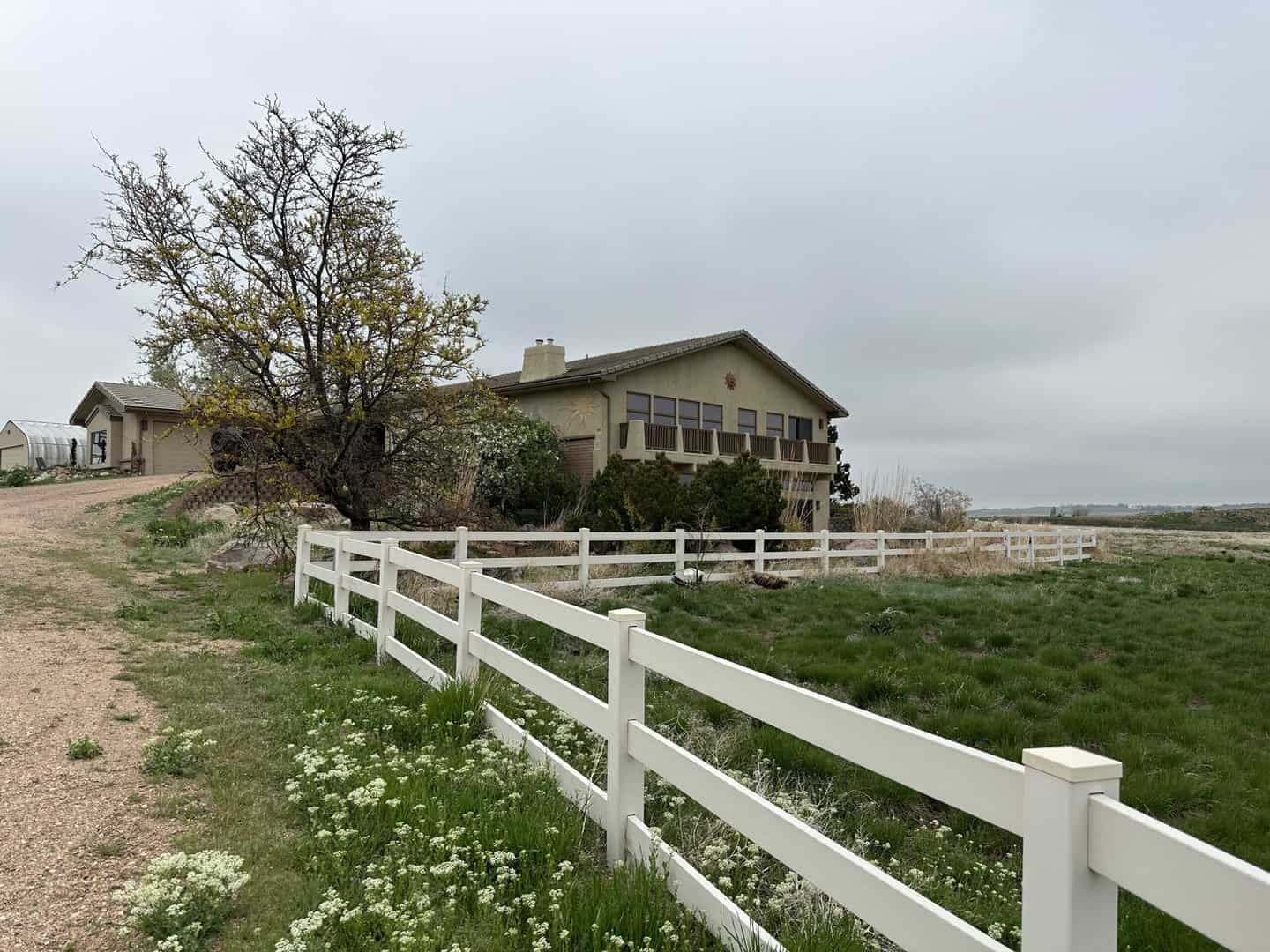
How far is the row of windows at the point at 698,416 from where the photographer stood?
26.5m

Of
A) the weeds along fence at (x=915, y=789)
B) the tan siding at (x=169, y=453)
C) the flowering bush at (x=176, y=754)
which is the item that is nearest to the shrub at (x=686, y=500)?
the flowering bush at (x=176, y=754)

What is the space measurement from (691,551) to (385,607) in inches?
329

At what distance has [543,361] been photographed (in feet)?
91.1

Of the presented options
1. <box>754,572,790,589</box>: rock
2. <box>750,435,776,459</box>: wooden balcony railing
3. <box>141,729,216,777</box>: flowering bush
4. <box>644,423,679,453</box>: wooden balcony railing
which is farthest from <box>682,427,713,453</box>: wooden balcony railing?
<box>141,729,216,777</box>: flowering bush

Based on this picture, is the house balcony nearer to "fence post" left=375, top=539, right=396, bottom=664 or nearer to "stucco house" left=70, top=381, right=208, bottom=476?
"fence post" left=375, top=539, right=396, bottom=664

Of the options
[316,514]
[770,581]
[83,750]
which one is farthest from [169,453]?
[83,750]

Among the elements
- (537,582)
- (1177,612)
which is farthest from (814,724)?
(1177,612)

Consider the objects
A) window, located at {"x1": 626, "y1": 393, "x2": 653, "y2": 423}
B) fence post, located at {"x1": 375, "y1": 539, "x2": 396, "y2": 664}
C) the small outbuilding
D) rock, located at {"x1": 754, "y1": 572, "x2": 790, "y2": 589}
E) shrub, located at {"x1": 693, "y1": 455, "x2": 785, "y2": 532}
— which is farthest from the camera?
the small outbuilding

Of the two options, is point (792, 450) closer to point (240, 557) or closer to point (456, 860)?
point (240, 557)

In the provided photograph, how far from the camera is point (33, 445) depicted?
41.2m

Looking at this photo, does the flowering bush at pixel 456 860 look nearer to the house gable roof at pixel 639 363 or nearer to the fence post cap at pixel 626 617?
the fence post cap at pixel 626 617

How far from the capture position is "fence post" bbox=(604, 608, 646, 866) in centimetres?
363

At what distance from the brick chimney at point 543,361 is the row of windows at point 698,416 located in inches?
128

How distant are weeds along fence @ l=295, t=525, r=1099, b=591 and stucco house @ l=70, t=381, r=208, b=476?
963 inches
